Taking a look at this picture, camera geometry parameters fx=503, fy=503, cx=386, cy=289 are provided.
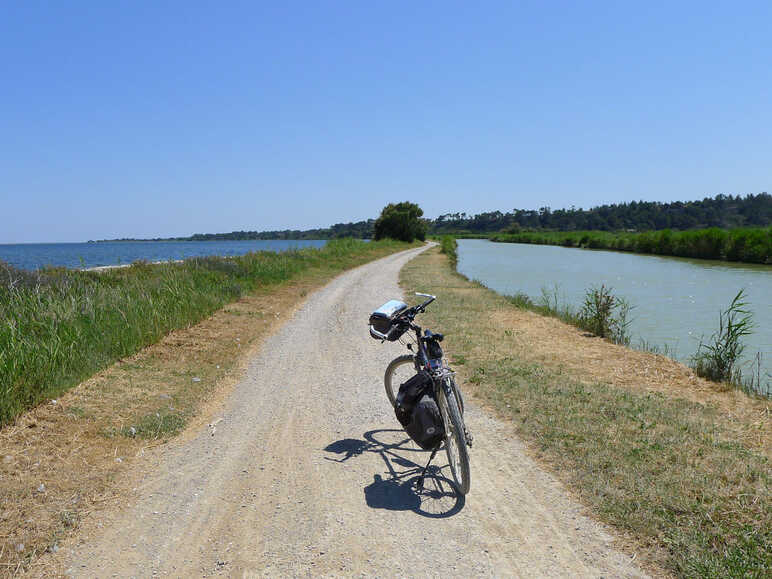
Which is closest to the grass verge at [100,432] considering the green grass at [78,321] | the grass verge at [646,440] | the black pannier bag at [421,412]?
the green grass at [78,321]

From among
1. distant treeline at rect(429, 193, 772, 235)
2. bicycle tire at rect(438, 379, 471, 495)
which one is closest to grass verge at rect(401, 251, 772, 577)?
bicycle tire at rect(438, 379, 471, 495)

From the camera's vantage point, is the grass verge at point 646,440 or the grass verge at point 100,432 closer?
the grass verge at point 646,440

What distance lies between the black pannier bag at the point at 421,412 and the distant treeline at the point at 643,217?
93431 millimetres

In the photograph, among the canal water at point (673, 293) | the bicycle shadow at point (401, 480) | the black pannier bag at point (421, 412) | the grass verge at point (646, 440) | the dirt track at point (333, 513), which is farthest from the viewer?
the canal water at point (673, 293)

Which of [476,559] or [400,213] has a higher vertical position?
[400,213]

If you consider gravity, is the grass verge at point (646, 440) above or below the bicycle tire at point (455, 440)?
below

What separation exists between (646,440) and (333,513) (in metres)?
2.82

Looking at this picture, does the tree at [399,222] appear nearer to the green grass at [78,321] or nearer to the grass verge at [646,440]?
the green grass at [78,321]

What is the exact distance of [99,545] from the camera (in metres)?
3.07

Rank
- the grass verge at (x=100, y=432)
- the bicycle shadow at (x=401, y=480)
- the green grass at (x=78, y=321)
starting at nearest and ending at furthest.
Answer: the grass verge at (x=100, y=432)
the bicycle shadow at (x=401, y=480)
the green grass at (x=78, y=321)

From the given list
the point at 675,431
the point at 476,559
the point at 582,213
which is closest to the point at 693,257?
the point at 675,431

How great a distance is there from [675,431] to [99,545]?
466 centimetres

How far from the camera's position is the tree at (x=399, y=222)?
62469mm

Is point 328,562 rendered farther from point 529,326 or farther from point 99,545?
point 529,326
